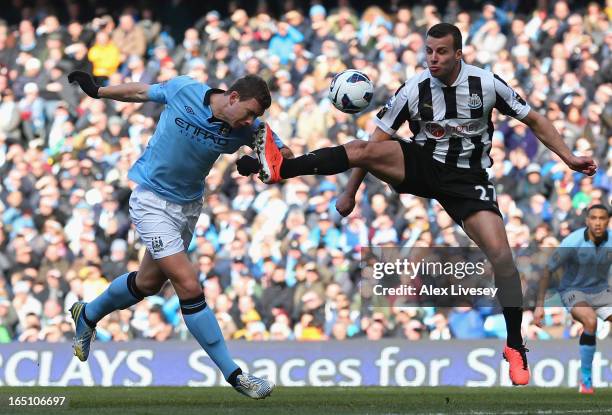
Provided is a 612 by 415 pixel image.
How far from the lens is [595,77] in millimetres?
19422

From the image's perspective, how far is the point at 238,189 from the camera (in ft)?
62.7

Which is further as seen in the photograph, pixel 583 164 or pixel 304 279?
pixel 304 279

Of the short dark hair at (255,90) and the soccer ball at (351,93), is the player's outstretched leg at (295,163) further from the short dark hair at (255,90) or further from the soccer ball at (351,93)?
the soccer ball at (351,93)

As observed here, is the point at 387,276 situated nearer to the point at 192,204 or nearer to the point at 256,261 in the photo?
the point at 256,261

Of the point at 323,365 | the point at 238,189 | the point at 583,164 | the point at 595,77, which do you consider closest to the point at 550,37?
the point at 595,77

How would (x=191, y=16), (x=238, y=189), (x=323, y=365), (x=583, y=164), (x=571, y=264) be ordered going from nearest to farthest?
(x=583, y=164), (x=571, y=264), (x=323, y=365), (x=238, y=189), (x=191, y=16)

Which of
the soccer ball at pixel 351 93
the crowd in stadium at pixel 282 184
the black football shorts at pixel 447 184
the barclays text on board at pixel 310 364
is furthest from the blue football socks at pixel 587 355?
A: the soccer ball at pixel 351 93

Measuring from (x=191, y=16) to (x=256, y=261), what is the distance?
297 inches

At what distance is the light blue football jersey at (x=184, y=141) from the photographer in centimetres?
1062

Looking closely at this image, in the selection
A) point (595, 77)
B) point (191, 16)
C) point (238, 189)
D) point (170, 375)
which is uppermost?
point (191, 16)

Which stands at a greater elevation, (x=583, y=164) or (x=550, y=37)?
(x=550, y=37)

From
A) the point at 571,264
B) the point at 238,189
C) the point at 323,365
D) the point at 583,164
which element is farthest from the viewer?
the point at 238,189

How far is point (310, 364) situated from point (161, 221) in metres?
5.90

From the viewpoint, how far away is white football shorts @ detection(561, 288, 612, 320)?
14211 millimetres
